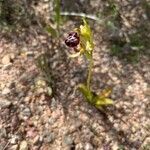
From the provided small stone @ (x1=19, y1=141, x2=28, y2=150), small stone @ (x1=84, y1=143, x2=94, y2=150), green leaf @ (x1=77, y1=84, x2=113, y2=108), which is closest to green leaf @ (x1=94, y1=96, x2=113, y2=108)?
green leaf @ (x1=77, y1=84, x2=113, y2=108)

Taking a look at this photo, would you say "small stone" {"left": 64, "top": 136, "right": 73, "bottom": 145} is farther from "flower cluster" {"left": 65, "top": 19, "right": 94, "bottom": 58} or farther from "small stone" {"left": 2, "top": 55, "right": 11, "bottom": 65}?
"small stone" {"left": 2, "top": 55, "right": 11, "bottom": 65}

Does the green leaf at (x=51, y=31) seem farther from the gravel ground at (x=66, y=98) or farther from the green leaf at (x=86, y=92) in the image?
the green leaf at (x=86, y=92)

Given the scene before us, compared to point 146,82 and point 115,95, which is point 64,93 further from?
point 146,82

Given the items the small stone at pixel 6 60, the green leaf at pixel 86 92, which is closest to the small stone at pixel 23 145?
the green leaf at pixel 86 92

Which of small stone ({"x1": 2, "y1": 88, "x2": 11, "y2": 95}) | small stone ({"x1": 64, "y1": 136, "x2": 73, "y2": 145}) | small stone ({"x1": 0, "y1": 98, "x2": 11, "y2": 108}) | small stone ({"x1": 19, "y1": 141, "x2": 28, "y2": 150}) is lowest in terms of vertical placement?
small stone ({"x1": 19, "y1": 141, "x2": 28, "y2": 150})

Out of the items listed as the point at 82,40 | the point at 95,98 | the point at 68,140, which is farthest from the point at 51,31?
the point at 68,140
